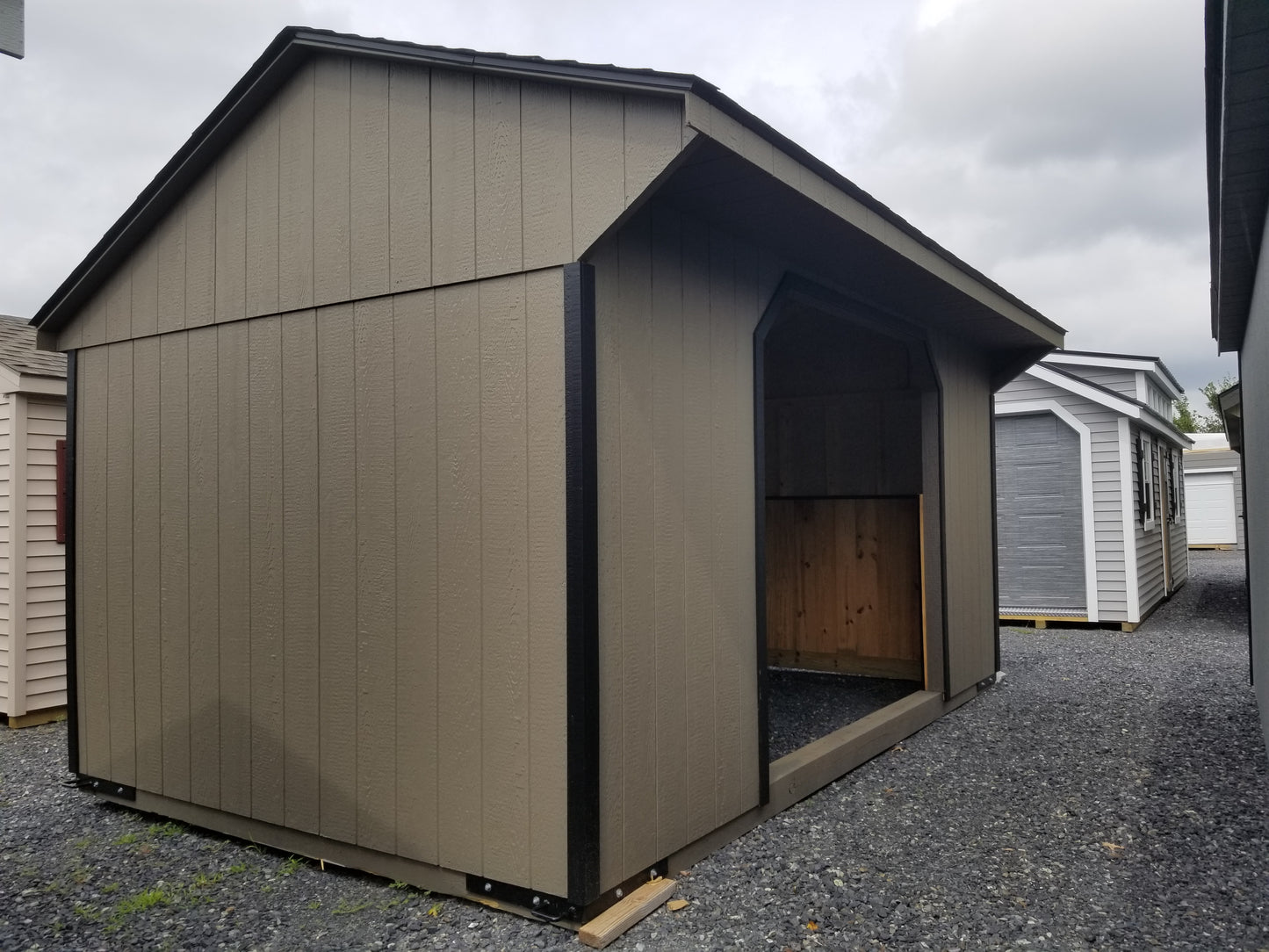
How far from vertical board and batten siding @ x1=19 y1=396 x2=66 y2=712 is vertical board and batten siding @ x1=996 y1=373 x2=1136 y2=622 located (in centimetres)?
937

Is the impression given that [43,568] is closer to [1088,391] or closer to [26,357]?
[26,357]

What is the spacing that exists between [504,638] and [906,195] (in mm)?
53594

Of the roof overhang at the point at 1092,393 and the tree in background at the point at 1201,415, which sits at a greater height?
the tree in background at the point at 1201,415

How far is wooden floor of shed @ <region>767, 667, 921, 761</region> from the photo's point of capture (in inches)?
209

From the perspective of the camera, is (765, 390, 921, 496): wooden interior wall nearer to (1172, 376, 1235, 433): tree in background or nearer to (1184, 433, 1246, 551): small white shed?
(1184, 433, 1246, 551): small white shed

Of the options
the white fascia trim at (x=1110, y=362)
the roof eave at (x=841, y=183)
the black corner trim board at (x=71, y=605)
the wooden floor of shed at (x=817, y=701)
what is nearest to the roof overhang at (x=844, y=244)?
the roof eave at (x=841, y=183)

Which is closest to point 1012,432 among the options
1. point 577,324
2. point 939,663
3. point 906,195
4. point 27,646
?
point 939,663

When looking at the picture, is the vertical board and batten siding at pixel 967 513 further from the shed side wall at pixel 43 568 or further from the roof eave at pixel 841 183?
the shed side wall at pixel 43 568

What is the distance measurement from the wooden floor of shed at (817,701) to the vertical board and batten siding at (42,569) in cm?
467

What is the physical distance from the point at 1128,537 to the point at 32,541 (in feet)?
32.6

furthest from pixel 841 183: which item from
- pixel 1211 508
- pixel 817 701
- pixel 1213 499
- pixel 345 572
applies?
pixel 1211 508

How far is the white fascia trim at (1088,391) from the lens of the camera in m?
9.65

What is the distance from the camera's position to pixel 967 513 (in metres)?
6.41

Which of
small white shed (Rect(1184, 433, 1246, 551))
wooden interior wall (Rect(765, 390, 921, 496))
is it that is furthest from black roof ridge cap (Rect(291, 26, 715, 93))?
small white shed (Rect(1184, 433, 1246, 551))
